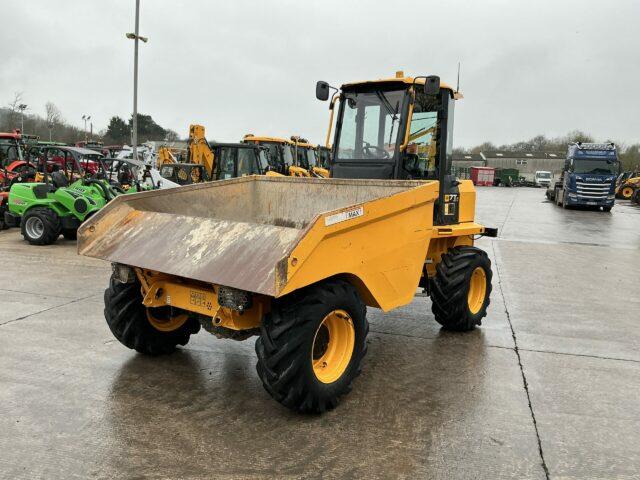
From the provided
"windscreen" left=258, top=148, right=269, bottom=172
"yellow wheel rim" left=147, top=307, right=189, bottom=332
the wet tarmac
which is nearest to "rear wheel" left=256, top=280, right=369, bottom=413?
the wet tarmac

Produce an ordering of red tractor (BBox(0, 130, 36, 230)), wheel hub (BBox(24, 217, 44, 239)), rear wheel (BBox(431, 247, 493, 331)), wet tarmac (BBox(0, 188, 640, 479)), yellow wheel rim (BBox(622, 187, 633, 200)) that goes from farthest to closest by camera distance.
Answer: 1. yellow wheel rim (BBox(622, 187, 633, 200))
2. red tractor (BBox(0, 130, 36, 230))
3. wheel hub (BBox(24, 217, 44, 239))
4. rear wheel (BBox(431, 247, 493, 331))
5. wet tarmac (BBox(0, 188, 640, 479))

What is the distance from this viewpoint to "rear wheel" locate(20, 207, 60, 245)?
33.6 ft

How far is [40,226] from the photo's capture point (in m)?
10.4

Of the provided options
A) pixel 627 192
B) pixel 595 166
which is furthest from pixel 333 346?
pixel 627 192

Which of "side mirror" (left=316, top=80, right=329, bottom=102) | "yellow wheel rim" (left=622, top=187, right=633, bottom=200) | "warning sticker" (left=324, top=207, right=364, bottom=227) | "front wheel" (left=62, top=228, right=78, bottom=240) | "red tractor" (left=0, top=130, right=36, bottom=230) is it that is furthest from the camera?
"yellow wheel rim" (left=622, top=187, right=633, bottom=200)

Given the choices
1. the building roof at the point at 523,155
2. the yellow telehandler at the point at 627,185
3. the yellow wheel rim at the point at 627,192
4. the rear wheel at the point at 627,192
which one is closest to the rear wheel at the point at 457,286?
the yellow telehandler at the point at 627,185

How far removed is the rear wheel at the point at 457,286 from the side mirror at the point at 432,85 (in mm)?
1657

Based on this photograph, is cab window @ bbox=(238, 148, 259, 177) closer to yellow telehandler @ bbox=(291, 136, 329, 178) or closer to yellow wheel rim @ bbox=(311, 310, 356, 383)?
yellow telehandler @ bbox=(291, 136, 329, 178)

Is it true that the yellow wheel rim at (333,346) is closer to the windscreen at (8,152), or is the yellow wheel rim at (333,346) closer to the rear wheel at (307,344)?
the rear wheel at (307,344)

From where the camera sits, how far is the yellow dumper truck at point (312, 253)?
130 inches

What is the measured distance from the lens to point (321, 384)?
11.6ft

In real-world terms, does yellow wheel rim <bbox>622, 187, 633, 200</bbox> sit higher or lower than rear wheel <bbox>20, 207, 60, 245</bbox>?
higher

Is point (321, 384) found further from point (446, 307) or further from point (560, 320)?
point (560, 320)

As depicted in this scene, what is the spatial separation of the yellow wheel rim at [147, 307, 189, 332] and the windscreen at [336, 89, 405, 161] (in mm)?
2423
